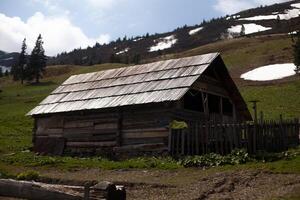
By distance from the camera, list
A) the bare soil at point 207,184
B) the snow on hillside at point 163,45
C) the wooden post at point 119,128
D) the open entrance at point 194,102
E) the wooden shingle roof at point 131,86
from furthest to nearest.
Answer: the snow on hillside at point 163,45
the open entrance at point 194,102
the wooden post at point 119,128
the wooden shingle roof at point 131,86
the bare soil at point 207,184

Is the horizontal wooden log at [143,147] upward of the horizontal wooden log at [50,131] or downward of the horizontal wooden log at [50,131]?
downward

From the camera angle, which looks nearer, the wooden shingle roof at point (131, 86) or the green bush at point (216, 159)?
the green bush at point (216, 159)

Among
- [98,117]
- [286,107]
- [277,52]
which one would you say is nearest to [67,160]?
[98,117]

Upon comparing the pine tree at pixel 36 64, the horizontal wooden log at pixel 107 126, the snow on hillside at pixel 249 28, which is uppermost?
the snow on hillside at pixel 249 28

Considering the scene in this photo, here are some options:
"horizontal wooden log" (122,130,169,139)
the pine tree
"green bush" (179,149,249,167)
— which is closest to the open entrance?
"horizontal wooden log" (122,130,169,139)

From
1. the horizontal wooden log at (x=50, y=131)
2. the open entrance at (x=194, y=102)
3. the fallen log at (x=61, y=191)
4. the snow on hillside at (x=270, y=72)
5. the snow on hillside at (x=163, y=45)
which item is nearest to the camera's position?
the fallen log at (x=61, y=191)

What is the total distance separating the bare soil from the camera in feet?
45.8

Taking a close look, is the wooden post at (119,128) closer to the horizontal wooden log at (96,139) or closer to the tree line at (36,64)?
the horizontal wooden log at (96,139)

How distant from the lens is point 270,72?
224 ft

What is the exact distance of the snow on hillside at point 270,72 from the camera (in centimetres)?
6550

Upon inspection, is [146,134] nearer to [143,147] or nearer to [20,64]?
[143,147]

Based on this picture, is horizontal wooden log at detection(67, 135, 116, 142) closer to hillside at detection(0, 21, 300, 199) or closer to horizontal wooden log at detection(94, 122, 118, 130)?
horizontal wooden log at detection(94, 122, 118, 130)

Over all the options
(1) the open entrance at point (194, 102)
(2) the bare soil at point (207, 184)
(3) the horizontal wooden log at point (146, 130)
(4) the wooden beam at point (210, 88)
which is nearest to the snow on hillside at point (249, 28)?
(4) the wooden beam at point (210, 88)

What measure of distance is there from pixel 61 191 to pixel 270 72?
6161 cm
